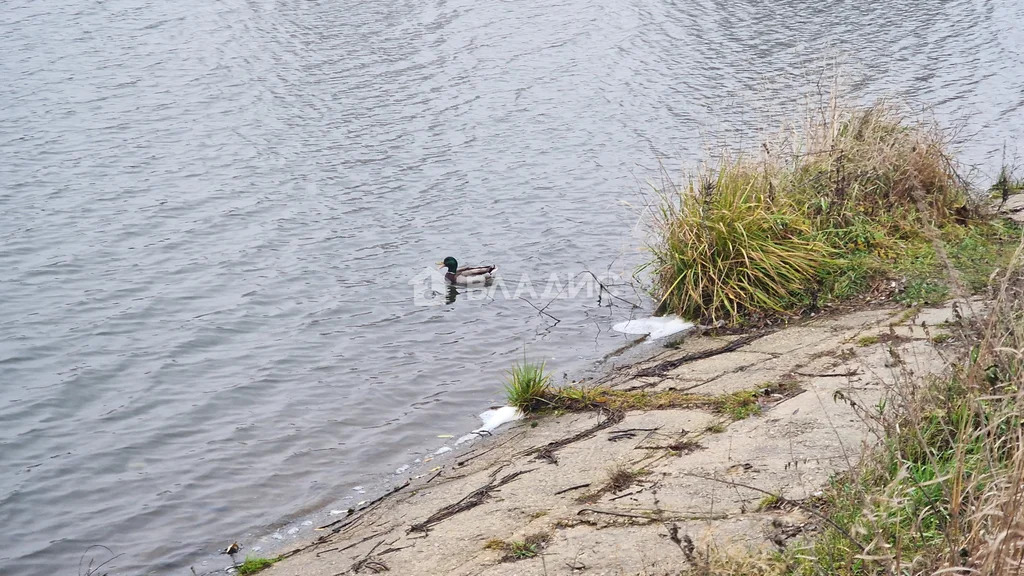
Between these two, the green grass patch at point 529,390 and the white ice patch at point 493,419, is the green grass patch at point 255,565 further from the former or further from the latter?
the green grass patch at point 529,390

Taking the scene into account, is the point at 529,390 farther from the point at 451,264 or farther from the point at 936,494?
the point at 936,494

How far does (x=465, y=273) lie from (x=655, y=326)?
259cm

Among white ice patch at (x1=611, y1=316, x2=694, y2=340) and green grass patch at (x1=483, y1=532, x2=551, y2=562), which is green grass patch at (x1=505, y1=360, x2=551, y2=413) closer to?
white ice patch at (x1=611, y1=316, x2=694, y2=340)

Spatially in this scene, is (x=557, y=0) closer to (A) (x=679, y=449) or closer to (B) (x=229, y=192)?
(B) (x=229, y=192)

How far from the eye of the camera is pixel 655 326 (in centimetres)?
958

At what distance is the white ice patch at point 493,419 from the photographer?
7.81 meters

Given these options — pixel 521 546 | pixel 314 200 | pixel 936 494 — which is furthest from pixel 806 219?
pixel 314 200

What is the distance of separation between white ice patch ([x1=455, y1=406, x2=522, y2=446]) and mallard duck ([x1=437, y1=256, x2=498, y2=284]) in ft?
10.2

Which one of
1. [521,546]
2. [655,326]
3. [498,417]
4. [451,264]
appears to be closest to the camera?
[521,546]

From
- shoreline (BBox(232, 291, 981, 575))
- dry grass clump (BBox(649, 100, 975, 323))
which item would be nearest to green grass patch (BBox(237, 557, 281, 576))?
shoreline (BBox(232, 291, 981, 575))

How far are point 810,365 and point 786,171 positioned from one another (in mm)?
3570

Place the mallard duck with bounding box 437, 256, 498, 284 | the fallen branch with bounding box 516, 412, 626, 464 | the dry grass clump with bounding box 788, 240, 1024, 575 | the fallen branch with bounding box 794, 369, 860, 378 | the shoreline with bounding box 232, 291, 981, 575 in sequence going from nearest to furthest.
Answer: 1. the dry grass clump with bounding box 788, 240, 1024, 575
2. the shoreline with bounding box 232, 291, 981, 575
3. the fallen branch with bounding box 794, 369, 860, 378
4. the fallen branch with bounding box 516, 412, 626, 464
5. the mallard duck with bounding box 437, 256, 498, 284

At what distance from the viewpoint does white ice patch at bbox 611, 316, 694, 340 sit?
926 cm

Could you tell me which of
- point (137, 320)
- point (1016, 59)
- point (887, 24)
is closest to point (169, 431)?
point (137, 320)
